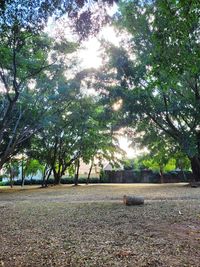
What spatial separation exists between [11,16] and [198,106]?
12.4 m

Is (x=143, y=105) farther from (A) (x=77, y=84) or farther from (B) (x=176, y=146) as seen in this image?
(B) (x=176, y=146)

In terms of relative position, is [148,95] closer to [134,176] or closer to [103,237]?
[103,237]

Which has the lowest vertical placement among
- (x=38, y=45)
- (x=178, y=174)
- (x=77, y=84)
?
(x=178, y=174)

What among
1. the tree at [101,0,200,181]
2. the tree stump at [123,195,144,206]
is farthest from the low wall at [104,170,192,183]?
the tree stump at [123,195,144,206]

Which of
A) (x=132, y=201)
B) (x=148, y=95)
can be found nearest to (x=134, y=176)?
(x=148, y=95)

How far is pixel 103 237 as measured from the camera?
6.20 m

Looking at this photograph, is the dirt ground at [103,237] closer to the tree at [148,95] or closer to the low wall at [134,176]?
the tree at [148,95]

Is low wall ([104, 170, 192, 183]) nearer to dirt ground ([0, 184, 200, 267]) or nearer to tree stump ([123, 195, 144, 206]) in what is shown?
tree stump ([123, 195, 144, 206])

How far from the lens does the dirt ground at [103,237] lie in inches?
192

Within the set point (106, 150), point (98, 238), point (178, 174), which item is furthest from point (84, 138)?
point (98, 238)

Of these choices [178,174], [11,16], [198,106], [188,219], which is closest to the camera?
[11,16]

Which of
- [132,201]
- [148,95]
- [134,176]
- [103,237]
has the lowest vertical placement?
[103,237]

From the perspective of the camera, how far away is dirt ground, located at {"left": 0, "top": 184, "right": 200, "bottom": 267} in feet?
16.0

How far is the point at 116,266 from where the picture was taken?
4.58 m
